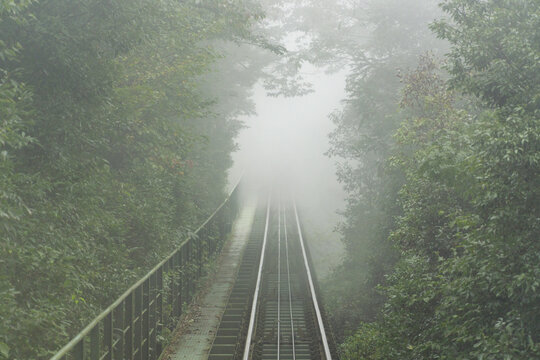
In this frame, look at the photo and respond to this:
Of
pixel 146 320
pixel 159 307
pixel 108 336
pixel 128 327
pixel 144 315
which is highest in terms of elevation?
pixel 159 307

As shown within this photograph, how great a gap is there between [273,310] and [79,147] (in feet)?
33.1

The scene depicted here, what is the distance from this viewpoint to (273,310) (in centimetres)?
1797

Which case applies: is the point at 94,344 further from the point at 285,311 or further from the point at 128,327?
the point at 285,311

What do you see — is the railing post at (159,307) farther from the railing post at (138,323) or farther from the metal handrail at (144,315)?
the railing post at (138,323)

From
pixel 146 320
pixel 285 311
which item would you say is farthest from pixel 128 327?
pixel 285 311

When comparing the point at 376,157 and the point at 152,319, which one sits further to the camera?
the point at 376,157

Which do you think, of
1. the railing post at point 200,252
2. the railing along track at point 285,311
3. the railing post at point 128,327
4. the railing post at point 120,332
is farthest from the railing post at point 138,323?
the railing post at point 200,252

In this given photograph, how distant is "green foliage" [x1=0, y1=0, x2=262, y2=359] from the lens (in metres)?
7.66

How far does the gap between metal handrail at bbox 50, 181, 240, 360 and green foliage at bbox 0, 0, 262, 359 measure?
0.45 metres

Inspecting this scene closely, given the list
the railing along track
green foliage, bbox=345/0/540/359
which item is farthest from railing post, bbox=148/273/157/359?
green foliage, bbox=345/0/540/359

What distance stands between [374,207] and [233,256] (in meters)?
7.71

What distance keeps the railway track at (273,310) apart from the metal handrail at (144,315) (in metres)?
1.66

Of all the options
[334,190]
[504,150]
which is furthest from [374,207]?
[334,190]

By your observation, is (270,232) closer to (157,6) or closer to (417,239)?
(417,239)
